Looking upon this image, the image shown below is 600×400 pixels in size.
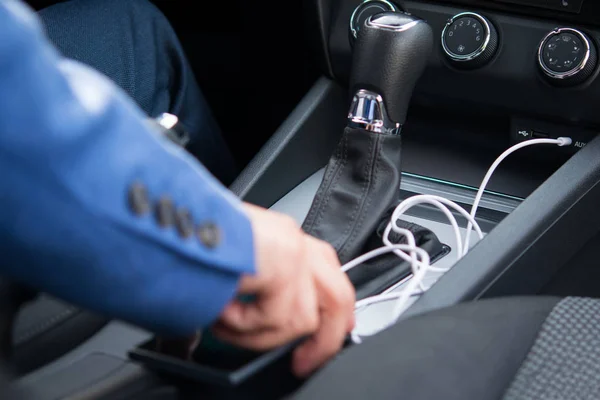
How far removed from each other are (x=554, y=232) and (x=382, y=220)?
0.59ft

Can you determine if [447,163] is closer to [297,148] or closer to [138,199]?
[297,148]

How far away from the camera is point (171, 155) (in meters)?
0.39

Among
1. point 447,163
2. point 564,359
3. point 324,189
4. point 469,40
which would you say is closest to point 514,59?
point 469,40

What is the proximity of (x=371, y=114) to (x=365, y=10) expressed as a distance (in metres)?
0.20

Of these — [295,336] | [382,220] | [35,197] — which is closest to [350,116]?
[382,220]

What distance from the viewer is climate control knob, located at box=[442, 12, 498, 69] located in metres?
0.86

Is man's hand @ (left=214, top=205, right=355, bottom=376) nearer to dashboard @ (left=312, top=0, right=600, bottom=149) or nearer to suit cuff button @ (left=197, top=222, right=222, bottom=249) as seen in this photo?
suit cuff button @ (left=197, top=222, right=222, bottom=249)

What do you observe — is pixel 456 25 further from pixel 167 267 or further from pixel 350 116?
pixel 167 267

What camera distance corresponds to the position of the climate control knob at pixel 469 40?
0.86 metres

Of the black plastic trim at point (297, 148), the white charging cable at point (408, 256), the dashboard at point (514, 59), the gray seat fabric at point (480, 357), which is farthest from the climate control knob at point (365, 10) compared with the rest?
the gray seat fabric at point (480, 357)

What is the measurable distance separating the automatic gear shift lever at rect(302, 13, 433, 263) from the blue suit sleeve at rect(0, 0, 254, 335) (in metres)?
0.35

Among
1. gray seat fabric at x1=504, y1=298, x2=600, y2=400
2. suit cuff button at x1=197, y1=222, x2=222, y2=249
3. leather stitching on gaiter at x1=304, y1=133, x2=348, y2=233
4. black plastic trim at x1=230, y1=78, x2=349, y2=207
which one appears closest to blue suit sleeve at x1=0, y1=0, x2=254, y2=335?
suit cuff button at x1=197, y1=222, x2=222, y2=249

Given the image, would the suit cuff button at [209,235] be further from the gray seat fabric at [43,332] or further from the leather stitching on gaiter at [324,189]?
the leather stitching on gaiter at [324,189]

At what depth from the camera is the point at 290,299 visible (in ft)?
1.42
